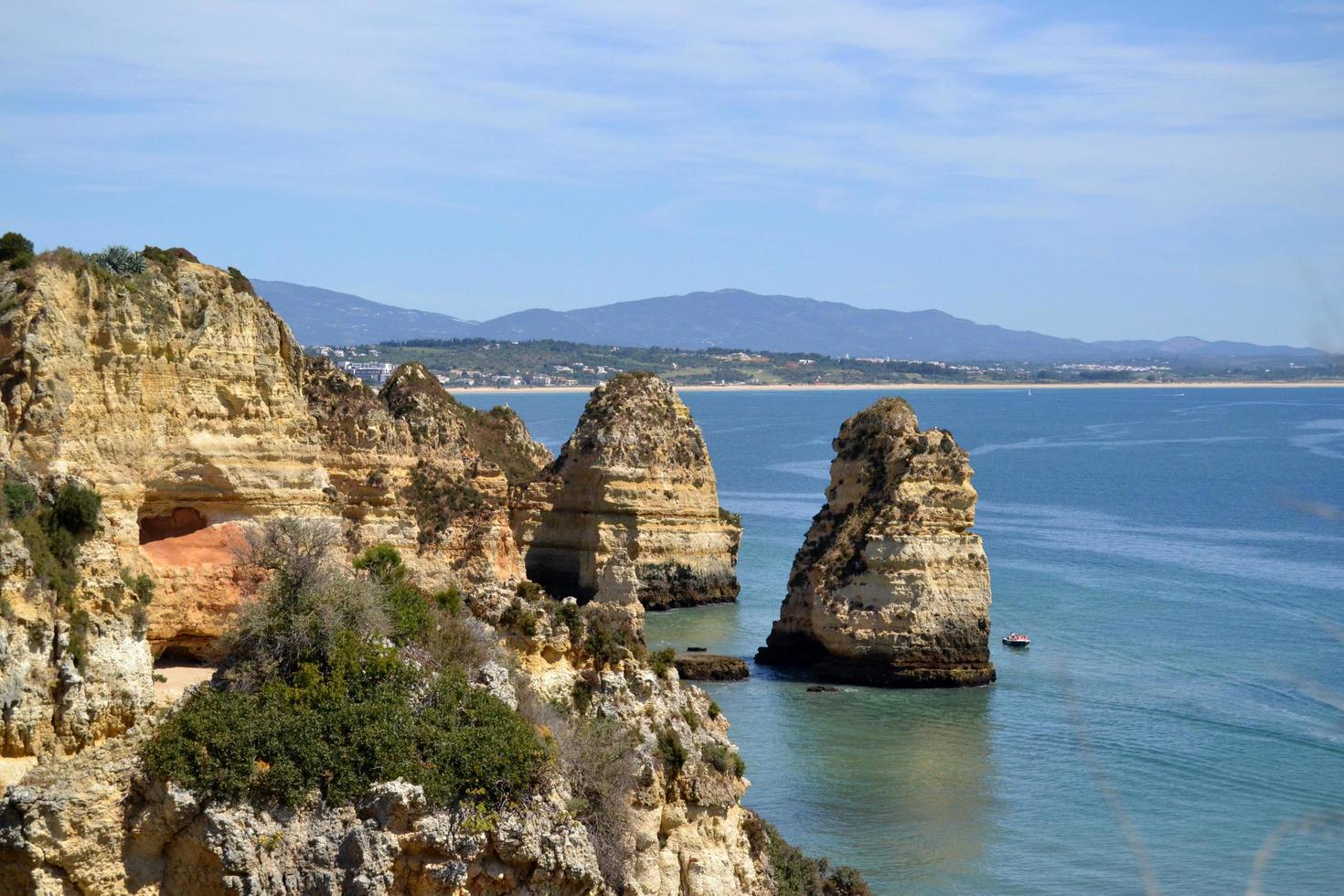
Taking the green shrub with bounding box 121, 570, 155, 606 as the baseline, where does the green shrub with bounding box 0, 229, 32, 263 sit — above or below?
above

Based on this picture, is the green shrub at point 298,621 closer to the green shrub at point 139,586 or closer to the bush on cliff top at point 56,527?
the green shrub at point 139,586

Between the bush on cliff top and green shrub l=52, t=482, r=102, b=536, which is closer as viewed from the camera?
the bush on cliff top

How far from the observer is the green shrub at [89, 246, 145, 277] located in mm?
23844

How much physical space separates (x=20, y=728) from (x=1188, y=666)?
4334 centimetres

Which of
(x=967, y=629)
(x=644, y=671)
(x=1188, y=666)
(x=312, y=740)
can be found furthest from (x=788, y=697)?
(x=312, y=740)

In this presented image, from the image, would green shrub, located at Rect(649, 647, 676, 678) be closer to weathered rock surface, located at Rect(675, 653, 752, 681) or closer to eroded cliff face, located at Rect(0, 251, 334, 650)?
eroded cliff face, located at Rect(0, 251, 334, 650)

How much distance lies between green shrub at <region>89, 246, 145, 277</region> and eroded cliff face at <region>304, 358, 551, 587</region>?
1419 centimetres

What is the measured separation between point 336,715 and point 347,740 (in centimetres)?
35

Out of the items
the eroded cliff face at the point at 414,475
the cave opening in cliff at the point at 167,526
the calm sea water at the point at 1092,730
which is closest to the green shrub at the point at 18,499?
the cave opening in cliff at the point at 167,526

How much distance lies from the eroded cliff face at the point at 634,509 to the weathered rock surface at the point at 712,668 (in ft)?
43.4

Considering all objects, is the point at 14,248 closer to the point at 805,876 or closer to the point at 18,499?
the point at 18,499

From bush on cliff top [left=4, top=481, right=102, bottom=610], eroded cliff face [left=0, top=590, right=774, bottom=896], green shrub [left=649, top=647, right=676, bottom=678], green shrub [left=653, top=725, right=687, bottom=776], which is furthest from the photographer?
green shrub [left=649, top=647, right=676, bottom=678]

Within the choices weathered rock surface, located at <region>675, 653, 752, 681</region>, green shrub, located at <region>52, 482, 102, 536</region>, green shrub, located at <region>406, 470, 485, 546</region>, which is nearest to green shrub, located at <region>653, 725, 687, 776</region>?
green shrub, located at <region>52, 482, 102, 536</region>

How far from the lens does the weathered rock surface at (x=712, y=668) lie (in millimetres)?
49713
